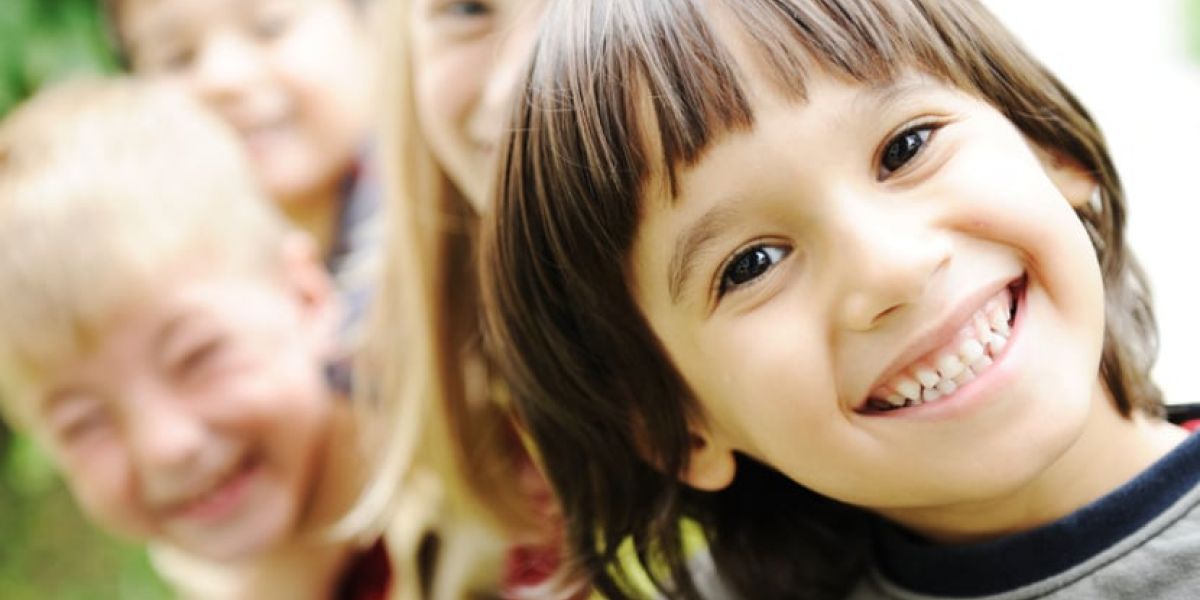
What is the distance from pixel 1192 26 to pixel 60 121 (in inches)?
52.0

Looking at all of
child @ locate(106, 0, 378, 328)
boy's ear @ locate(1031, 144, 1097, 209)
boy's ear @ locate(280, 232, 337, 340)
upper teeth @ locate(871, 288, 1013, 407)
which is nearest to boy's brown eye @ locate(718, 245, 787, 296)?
upper teeth @ locate(871, 288, 1013, 407)

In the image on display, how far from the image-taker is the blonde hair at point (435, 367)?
1.39 metres

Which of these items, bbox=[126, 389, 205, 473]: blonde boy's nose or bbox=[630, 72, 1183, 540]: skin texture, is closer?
bbox=[630, 72, 1183, 540]: skin texture

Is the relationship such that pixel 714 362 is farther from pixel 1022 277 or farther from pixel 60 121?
pixel 60 121

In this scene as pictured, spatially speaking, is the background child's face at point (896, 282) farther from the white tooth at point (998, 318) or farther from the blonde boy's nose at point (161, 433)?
the blonde boy's nose at point (161, 433)

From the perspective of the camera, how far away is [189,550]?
1.44 m

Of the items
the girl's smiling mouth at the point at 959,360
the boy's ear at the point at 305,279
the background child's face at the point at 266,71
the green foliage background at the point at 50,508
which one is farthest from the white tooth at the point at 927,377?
the green foliage background at the point at 50,508

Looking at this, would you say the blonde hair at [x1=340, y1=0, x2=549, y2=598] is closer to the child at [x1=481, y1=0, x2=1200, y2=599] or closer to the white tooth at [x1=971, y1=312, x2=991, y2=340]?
the child at [x1=481, y1=0, x2=1200, y2=599]

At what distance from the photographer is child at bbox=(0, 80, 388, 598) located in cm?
132

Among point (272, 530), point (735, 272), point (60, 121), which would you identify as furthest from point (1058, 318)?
A: point (60, 121)

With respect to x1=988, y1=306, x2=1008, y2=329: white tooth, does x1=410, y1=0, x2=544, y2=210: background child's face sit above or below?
below

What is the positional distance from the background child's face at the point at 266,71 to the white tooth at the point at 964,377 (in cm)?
132

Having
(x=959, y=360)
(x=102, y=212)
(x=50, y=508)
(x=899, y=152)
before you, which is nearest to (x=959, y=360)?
(x=959, y=360)

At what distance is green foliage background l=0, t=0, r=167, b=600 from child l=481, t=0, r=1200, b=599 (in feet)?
4.20
